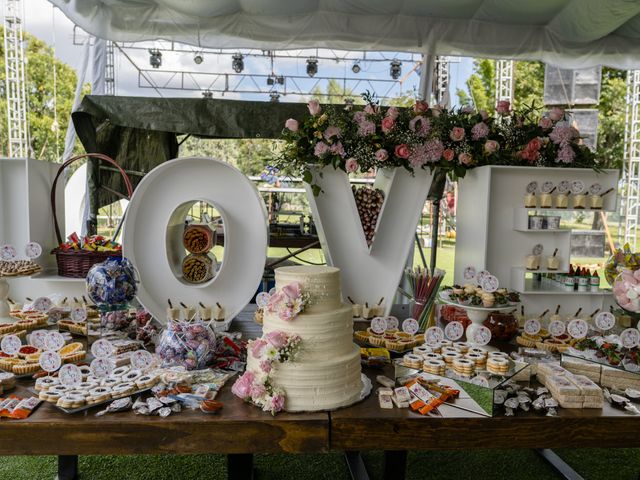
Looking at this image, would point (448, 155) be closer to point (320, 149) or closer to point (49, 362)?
point (320, 149)

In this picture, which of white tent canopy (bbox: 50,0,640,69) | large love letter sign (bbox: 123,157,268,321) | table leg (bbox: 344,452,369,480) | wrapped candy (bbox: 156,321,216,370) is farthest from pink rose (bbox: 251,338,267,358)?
white tent canopy (bbox: 50,0,640,69)

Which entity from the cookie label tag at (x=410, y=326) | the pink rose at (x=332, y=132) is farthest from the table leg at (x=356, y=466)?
the pink rose at (x=332, y=132)

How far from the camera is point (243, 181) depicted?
8.18ft

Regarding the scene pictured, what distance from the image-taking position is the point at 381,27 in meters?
5.13

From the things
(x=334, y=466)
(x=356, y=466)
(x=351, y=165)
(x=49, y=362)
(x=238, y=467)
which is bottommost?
(x=334, y=466)

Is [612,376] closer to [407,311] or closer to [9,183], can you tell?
[407,311]

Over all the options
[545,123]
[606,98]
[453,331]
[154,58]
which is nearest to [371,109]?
[545,123]

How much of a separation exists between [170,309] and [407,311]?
1439 mm

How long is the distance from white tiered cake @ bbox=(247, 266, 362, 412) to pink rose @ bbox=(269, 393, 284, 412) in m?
0.03

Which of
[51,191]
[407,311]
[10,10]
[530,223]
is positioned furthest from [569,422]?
[10,10]

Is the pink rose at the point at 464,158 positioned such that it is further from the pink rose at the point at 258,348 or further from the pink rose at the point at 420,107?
the pink rose at the point at 258,348

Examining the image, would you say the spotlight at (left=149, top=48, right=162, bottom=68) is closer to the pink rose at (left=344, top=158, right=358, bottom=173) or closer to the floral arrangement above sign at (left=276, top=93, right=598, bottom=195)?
the floral arrangement above sign at (left=276, top=93, right=598, bottom=195)

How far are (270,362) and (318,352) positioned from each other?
6.2 inches

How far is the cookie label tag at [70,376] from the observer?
1.66m
